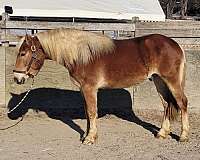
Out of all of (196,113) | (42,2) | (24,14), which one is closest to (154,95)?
(196,113)

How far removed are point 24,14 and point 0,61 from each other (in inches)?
265

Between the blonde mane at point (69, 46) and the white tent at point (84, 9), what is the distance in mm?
8820

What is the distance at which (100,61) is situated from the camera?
19.4ft

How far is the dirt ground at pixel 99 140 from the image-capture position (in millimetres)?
5429

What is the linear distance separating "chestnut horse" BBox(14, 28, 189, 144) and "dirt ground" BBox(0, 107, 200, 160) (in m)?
0.28

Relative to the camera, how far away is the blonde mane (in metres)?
5.77

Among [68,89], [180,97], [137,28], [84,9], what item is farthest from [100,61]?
[84,9]

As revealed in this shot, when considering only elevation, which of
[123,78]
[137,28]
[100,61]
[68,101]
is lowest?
[68,101]

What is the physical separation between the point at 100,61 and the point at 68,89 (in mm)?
2364

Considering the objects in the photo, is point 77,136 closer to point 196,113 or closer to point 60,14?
→ point 196,113

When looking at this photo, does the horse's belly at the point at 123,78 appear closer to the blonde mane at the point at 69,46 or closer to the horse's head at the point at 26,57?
the blonde mane at the point at 69,46

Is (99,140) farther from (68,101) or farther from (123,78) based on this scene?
(68,101)

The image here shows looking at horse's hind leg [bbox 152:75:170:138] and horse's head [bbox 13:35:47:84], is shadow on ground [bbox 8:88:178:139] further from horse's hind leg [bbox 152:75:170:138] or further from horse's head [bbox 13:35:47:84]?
horse's head [bbox 13:35:47:84]

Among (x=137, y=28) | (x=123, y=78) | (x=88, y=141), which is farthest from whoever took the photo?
(x=137, y=28)
